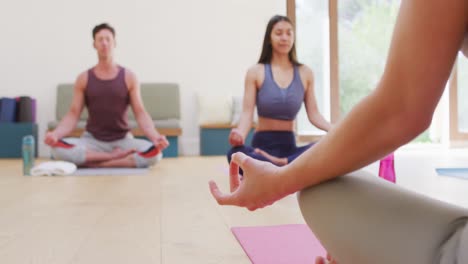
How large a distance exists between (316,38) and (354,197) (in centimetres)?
536

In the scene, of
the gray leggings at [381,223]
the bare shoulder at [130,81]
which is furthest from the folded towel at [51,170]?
the gray leggings at [381,223]

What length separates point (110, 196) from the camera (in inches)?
87.9

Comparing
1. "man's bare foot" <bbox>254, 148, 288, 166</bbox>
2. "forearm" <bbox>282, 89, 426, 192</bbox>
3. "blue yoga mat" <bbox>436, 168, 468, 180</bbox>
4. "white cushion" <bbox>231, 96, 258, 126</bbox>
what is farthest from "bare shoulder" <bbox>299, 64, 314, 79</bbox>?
"white cushion" <bbox>231, 96, 258, 126</bbox>

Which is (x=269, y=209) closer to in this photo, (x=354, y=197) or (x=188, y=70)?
(x=354, y=197)

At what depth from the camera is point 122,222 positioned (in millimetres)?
1605

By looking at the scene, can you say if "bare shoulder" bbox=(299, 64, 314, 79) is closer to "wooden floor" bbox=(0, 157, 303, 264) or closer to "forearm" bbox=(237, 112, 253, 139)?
"forearm" bbox=(237, 112, 253, 139)

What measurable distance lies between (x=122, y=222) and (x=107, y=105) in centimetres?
215

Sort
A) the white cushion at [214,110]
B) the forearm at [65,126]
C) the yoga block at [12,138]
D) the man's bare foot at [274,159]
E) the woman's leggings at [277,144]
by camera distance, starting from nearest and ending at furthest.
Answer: the man's bare foot at [274,159] → the woman's leggings at [277,144] → the forearm at [65,126] → the yoga block at [12,138] → the white cushion at [214,110]

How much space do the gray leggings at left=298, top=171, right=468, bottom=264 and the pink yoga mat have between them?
0.38 meters

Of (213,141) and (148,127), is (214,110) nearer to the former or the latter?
(213,141)

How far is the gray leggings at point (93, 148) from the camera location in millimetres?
3525

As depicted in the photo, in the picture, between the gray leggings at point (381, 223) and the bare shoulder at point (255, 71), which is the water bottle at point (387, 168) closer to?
the bare shoulder at point (255, 71)

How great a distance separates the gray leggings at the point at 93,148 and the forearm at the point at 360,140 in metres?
3.02

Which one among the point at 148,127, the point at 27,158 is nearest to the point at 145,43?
the point at 148,127
